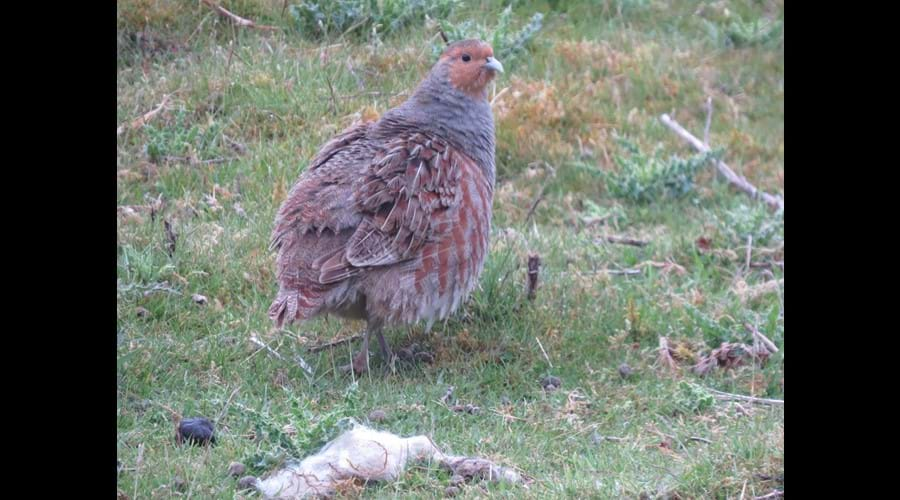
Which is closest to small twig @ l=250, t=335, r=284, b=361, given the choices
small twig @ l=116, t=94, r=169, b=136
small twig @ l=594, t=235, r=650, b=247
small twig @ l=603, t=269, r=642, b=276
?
small twig @ l=116, t=94, r=169, b=136

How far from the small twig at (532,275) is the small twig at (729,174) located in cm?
281

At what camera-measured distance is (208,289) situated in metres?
6.17

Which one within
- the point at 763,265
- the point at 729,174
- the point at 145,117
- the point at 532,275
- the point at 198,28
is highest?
the point at 198,28

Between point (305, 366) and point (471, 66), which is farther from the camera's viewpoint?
point (471, 66)

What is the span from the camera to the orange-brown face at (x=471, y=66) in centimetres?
609

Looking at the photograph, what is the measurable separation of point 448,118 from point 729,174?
11.5 ft

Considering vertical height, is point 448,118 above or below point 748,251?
above

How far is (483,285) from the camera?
6266 millimetres

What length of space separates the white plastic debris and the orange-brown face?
2.38 meters

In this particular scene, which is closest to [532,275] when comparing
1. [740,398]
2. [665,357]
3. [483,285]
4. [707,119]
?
[483,285]

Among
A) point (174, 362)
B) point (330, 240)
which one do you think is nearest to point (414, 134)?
point (330, 240)

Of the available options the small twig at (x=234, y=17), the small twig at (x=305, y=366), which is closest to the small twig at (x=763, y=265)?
the small twig at (x=305, y=366)

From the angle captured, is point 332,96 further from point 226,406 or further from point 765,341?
point 765,341

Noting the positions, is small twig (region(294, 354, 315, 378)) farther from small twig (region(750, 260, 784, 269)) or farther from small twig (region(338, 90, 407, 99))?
small twig (region(750, 260, 784, 269))
